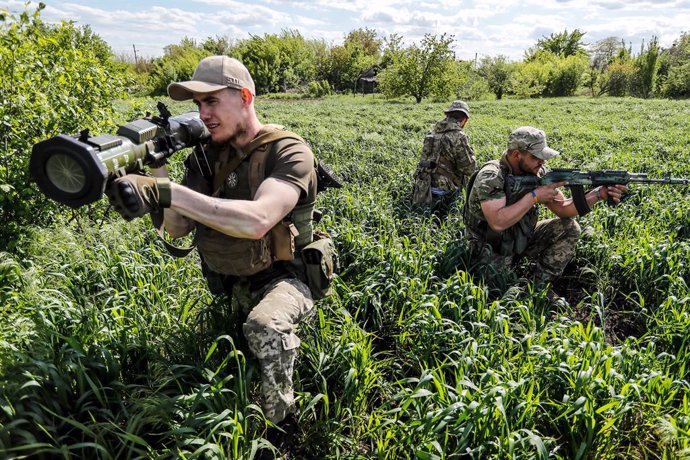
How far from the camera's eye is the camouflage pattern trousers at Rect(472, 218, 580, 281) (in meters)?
4.14

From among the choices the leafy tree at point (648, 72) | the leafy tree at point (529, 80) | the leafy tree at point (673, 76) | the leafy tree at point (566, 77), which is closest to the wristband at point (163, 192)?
the leafy tree at point (529, 80)

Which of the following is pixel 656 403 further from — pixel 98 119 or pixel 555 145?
pixel 555 145

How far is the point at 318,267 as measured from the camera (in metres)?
2.75

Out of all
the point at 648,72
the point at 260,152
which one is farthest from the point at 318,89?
the point at 260,152

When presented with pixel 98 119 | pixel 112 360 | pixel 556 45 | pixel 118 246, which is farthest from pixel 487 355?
pixel 556 45

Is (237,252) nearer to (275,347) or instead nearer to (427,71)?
(275,347)

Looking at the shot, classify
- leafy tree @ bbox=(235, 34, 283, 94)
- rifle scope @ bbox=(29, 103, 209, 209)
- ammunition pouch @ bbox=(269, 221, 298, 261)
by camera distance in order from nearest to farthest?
rifle scope @ bbox=(29, 103, 209, 209) → ammunition pouch @ bbox=(269, 221, 298, 261) → leafy tree @ bbox=(235, 34, 283, 94)

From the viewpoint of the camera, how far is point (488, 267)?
402cm

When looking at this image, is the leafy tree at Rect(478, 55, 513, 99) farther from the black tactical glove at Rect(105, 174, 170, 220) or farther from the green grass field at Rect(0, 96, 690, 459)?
the black tactical glove at Rect(105, 174, 170, 220)

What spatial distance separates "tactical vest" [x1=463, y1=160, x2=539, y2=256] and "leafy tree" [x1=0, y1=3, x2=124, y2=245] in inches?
159

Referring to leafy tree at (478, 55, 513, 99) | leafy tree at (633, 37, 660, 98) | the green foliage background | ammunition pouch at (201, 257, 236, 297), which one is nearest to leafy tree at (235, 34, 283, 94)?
leafy tree at (478, 55, 513, 99)

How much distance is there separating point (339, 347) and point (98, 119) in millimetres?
4001

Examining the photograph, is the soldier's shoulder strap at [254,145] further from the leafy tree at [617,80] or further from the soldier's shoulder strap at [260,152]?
the leafy tree at [617,80]

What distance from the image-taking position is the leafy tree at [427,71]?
34500 mm
